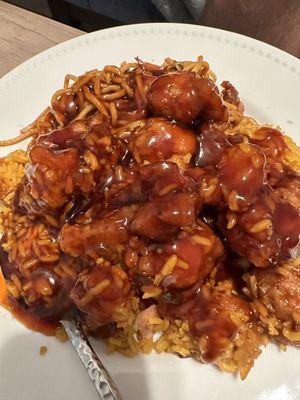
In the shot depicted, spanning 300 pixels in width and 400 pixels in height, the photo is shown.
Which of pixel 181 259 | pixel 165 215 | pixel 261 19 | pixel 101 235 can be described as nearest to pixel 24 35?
pixel 261 19

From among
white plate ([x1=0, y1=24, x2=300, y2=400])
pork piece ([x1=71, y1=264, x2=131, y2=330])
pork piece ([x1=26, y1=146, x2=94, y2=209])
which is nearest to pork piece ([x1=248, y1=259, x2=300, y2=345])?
white plate ([x1=0, y1=24, x2=300, y2=400])

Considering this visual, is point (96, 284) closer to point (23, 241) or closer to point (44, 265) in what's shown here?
point (44, 265)

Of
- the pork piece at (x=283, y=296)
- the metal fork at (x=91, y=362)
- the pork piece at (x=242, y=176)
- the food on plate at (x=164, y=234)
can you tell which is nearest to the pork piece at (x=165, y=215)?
the food on plate at (x=164, y=234)

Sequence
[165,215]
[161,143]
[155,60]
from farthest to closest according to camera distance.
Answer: [155,60], [161,143], [165,215]

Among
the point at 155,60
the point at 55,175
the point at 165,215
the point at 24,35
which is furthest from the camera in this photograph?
the point at 24,35

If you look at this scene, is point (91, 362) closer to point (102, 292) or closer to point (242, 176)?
point (102, 292)

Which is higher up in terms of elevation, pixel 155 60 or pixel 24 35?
pixel 155 60

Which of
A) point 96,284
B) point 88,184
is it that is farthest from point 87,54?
point 96,284
